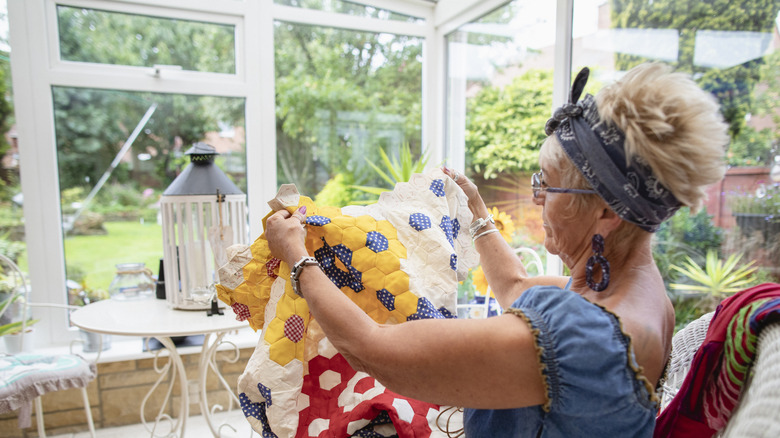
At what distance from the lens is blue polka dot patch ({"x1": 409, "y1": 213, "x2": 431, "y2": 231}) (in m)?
1.23

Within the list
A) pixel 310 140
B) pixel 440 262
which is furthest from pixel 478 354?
pixel 310 140

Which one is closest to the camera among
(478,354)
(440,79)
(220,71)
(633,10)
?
(478,354)

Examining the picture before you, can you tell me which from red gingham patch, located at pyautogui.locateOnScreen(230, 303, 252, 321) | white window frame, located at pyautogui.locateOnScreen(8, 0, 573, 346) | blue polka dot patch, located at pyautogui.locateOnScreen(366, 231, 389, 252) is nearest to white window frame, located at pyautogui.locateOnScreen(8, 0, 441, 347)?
white window frame, located at pyautogui.locateOnScreen(8, 0, 573, 346)

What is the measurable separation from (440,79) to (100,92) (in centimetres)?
245

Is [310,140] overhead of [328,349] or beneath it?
overhead

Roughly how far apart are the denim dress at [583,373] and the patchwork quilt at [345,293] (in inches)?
13.2

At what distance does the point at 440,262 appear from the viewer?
1.20 metres

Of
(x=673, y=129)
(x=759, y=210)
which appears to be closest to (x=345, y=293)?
(x=673, y=129)

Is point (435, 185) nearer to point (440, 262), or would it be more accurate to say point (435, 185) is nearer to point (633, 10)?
point (440, 262)

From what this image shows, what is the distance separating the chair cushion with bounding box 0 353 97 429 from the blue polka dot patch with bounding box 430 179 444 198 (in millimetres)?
1992

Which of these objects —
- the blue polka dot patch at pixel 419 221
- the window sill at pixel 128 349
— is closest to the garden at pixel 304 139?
the window sill at pixel 128 349

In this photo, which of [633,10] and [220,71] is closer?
[633,10]

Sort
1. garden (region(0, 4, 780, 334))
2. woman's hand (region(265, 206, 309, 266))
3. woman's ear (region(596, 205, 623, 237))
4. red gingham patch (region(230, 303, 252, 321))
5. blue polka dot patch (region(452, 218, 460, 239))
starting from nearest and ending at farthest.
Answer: woman's ear (region(596, 205, 623, 237)) < woman's hand (region(265, 206, 309, 266)) < red gingham patch (region(230, 303, 252, 321)) < blue polka dot patch (region(452, 218, 460, 239)) < garden (region(0, 4, 780, 334))

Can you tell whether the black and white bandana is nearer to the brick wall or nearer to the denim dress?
the denim dress
